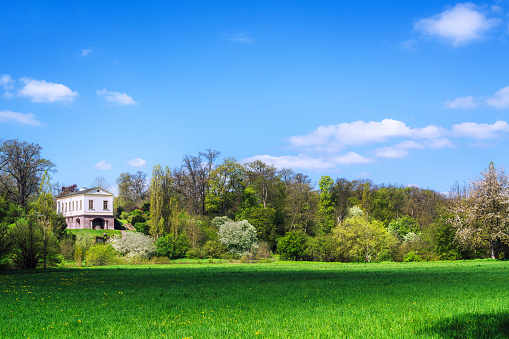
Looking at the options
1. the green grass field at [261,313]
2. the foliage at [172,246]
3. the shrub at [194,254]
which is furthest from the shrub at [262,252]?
the green grass field at [261,313]

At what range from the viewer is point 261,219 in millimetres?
67062

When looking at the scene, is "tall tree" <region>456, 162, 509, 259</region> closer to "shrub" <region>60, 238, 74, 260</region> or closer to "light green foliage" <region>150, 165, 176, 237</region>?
"light green foliage" <region>150, 165, 176, 237</region>

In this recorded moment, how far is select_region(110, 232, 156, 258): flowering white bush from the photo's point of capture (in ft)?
178

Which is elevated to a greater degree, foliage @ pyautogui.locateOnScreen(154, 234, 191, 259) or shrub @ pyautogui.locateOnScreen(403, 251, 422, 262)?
foliage @ pyautogui.locateOnScreen(154, 234, 191, 259)

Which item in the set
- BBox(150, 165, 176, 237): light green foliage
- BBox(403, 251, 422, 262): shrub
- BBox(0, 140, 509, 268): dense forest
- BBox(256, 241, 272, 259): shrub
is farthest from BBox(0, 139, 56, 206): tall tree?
BBox(403, 251, 422, 262): shrub

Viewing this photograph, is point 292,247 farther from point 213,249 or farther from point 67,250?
point 67,250

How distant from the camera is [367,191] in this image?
3164 inches

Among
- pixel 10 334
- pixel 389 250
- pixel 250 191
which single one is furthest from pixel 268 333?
pixel 250 191

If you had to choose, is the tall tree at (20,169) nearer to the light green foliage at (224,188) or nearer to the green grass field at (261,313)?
the light green foliage at (224,188)

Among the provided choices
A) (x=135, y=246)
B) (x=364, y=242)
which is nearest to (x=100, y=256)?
(x=135, y=246)

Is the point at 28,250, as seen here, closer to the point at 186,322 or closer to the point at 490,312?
the point at 186,322

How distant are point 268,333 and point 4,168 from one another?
7029cm

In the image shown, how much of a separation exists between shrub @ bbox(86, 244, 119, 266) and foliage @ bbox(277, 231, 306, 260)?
20.3 m

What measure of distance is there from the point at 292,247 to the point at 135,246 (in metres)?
20.0
